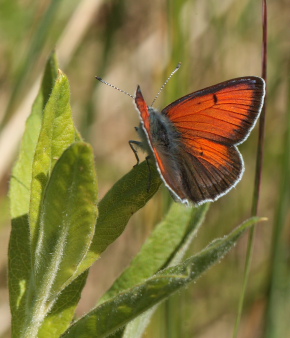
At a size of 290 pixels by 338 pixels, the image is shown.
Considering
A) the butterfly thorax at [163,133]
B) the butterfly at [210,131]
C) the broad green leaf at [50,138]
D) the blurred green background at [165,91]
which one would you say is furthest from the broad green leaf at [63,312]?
the blurred green background at [165,91]

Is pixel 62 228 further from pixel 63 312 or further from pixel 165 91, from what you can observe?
pixel 165 91

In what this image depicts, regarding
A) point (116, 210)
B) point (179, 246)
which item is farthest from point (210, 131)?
point (116, 210)

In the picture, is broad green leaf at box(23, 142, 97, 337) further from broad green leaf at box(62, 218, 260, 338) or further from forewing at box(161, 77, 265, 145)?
forewing at box(161, 77, 265, 145)

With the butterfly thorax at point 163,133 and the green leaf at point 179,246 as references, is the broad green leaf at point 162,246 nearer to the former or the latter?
the green leaf at point 179,246

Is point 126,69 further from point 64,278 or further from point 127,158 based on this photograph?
point 64,278

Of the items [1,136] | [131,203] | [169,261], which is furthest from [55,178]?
[1,136]

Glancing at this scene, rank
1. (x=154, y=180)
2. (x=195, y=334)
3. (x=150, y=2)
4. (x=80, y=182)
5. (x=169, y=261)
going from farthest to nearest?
(x=150, y=2) < (x=195, y=334) < (x=169, y=261) < (x=154, y=180) < (x=80, y=182)
